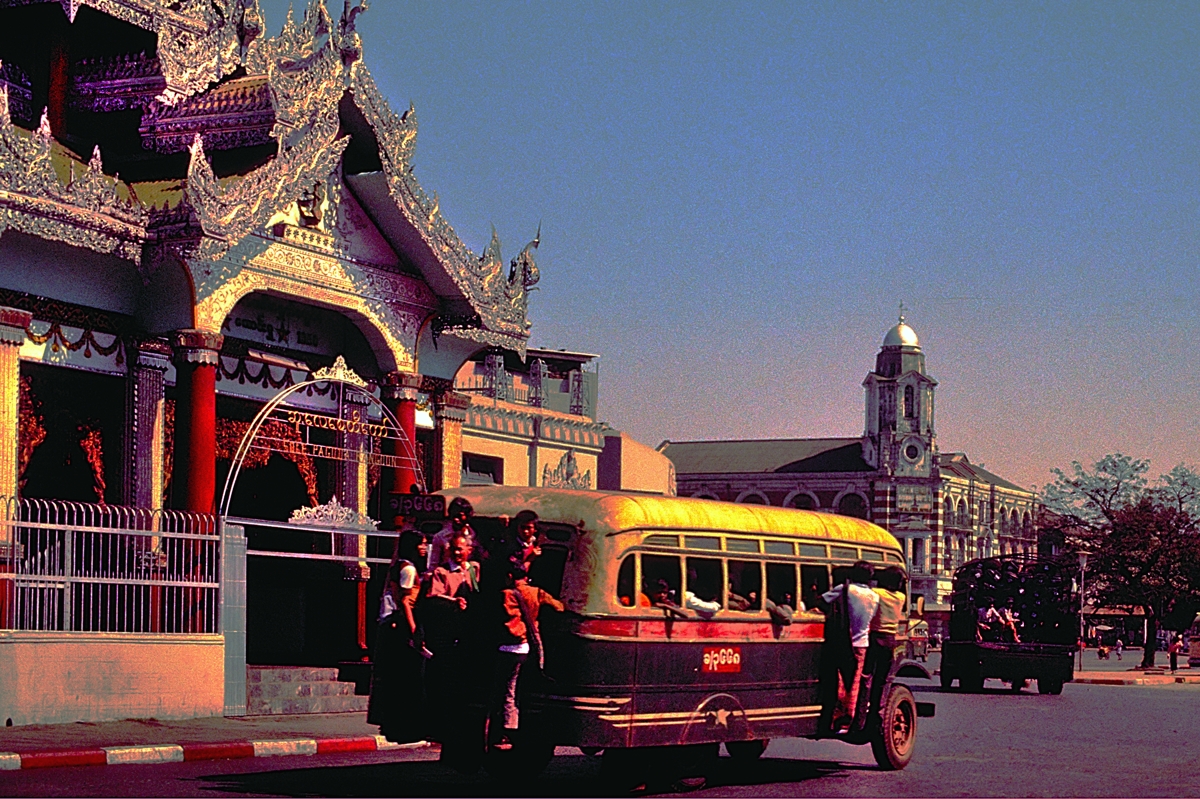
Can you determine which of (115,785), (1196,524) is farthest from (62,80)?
(1196,524)

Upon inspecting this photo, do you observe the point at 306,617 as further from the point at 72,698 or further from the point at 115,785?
the point at 115,785

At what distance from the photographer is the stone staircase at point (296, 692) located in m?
22.5

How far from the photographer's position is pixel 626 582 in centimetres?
1514

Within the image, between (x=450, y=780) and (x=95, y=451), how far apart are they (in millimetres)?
9997

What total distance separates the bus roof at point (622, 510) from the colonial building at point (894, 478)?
10116cm

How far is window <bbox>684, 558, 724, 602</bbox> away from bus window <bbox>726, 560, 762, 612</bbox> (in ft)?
0.54

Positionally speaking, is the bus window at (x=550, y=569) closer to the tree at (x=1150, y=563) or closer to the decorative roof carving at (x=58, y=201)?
the decorative roof carving at (x=58, y=201)

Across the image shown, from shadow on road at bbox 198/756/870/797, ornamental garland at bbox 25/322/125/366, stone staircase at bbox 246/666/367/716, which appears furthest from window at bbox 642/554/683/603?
ornamental garland at bbox 25/322/125/366

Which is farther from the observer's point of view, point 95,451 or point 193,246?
point 95,451

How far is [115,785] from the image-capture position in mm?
14672

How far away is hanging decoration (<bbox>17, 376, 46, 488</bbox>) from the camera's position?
23.0 metres

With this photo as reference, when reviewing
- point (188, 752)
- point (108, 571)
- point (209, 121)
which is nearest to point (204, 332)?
point (209, 121)

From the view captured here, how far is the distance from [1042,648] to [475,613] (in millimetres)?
25288

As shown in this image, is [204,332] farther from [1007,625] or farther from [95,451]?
[1007,625]
